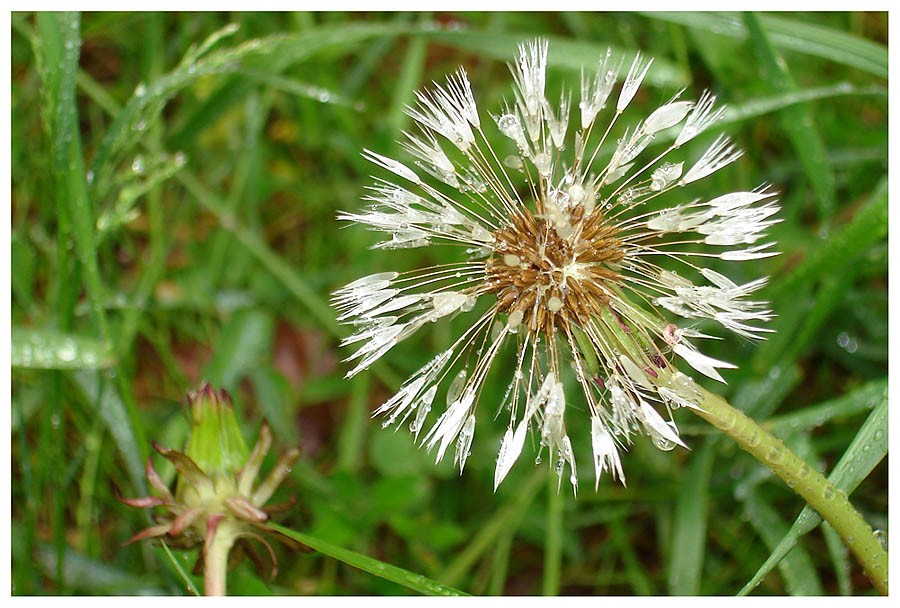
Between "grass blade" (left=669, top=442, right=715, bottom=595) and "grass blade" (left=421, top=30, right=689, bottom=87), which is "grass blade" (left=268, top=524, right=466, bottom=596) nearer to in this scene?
"grass blade" (left=669, top=442, right=715, bottom=595)

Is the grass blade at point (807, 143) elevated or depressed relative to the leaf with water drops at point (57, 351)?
elevated

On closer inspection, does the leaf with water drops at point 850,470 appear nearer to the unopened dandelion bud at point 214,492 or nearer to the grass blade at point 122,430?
the unopened dandelion bud at point 214,492

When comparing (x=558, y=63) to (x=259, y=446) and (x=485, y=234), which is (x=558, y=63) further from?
(x=259, y=446)

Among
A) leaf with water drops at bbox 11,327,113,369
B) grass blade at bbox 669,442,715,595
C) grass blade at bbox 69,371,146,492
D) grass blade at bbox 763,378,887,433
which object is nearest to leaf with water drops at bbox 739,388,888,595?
grass blade at bbox 763,378,887,433

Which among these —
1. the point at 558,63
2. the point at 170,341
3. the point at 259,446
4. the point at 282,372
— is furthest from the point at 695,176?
the point at 170,341

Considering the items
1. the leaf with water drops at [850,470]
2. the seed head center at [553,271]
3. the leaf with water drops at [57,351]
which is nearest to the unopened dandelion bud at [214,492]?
the leaf with water drops at [57,351]

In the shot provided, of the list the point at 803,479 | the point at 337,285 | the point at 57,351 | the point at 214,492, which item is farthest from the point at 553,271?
the point at 337,285
